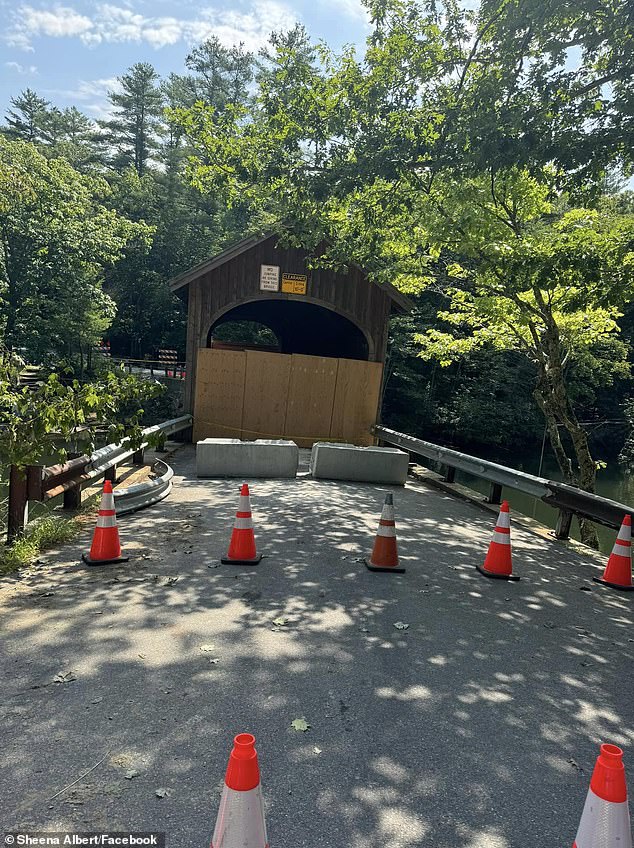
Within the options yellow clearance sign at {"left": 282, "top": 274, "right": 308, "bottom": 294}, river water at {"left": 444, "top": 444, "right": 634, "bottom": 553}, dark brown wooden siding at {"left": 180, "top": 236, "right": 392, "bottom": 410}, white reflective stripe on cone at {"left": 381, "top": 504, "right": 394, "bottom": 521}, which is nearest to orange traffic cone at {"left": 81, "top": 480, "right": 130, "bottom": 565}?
white reflective stripe on cone at {"left": 381, "top": 504, "right": 394, "bottom": 521}

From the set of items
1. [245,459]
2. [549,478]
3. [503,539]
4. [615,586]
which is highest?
[503,539]

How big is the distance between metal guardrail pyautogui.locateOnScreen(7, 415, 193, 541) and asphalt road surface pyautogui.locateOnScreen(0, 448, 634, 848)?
703mm

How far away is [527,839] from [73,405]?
5157mm

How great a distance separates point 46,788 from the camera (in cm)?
231

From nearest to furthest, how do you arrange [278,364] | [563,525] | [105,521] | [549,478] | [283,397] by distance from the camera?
[105,521] → [563,525] → [278,364] → [283,397] → [549,478]

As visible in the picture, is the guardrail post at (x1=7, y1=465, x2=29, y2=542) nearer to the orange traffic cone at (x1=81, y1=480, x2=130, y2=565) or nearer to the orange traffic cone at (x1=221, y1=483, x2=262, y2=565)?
the orange traffic cone at (x1=81, y1=480, x2=130, y2=565)

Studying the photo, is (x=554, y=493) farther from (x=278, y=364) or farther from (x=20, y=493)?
(x=278, y=364)

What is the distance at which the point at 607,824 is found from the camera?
1.83 metres

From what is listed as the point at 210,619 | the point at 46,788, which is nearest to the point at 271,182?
the point at 210,619

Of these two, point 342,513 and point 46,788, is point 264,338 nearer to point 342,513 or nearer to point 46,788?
point 342,513

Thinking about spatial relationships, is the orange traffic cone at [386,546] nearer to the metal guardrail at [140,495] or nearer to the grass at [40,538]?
the grass at [40,538]

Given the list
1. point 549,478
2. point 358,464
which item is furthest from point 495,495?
point 549,478

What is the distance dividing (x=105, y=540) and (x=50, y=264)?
24972 millimetres

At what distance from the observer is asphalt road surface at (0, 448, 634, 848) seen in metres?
2.28
